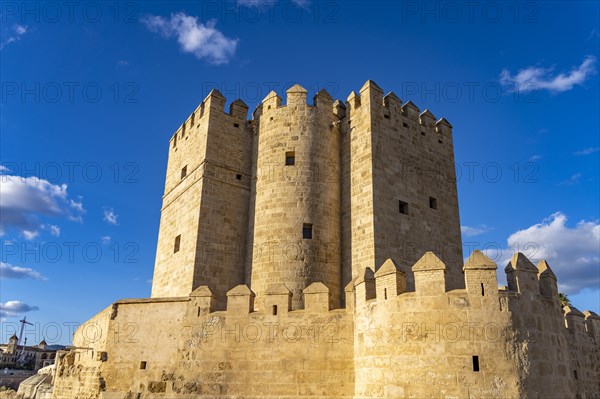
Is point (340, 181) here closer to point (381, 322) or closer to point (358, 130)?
point (358, 130)

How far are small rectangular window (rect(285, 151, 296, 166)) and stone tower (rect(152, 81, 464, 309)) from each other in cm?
4

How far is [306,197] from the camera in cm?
1559

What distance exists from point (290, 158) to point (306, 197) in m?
1.66

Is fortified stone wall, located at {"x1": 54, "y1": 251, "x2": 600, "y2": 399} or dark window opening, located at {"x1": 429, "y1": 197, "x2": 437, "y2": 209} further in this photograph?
dark window opening, located at {"x1": 429, "y1": 197, "x2": 437, "y2": 209}

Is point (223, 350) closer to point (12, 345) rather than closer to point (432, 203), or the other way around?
point (432, 203)

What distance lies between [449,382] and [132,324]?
Result: 8483 mm

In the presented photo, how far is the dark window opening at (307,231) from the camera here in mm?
15170

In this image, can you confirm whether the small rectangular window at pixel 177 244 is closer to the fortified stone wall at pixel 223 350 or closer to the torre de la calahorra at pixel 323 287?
the torre de la calahorra at pixel 323 287

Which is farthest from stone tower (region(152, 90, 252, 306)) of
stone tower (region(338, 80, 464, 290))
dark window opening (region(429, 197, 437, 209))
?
dark window opening (region(429, 197, 437, 209))

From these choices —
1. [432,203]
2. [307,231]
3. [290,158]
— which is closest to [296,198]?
[307,231]

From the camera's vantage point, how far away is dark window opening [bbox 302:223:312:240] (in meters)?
15.2

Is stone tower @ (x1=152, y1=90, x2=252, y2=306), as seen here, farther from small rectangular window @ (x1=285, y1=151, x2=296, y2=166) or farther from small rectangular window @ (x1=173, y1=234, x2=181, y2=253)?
small rectangular window @ (x1=285, y1=151, x2=296, y2=166)

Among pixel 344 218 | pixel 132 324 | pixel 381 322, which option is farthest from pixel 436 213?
pixel 132 324

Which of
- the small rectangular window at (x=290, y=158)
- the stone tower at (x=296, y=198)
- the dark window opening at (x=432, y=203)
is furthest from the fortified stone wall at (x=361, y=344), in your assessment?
the dark window opening at (x=432, y=203)
